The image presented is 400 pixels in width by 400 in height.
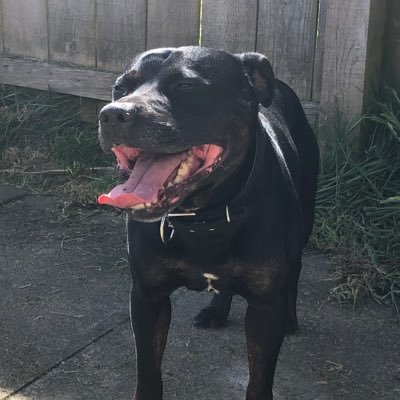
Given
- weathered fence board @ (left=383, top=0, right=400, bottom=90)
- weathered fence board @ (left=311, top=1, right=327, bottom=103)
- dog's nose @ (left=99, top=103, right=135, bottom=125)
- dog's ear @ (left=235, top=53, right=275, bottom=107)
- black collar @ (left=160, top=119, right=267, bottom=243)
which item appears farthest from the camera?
weathered fence board @ (left=311, top=1, right=327, bottom=103)

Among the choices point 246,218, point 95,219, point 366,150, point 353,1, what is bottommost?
point 95,219

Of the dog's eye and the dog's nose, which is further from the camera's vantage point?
the dog's eye

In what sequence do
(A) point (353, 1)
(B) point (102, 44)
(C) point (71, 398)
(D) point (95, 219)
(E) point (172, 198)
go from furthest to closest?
(B) point (102, 44) < (D) point (95, 219) < (A) point (353, 1) < (C) point (71, 398) < (E) point (172, 198)

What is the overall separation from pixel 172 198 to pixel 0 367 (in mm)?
1272

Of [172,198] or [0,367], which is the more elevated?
[172,198]

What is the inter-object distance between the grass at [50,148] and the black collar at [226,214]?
96.6 inches

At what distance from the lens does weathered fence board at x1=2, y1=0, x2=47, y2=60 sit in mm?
6273

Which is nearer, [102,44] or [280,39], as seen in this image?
[280,39]

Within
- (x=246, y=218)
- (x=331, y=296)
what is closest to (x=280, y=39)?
(x=331, y=296)

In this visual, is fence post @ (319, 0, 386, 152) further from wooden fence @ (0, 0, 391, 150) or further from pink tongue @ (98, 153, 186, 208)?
pink tongue @ (98, 153, 186, 208)

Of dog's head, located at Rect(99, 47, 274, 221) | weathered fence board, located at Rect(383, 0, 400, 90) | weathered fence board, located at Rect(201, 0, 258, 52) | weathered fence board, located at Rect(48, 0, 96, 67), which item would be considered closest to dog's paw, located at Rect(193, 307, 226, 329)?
dog's head, located at Rect(99, 47, 274, 221)

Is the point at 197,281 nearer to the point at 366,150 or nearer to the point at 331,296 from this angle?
the point at 331,296

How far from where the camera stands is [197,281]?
3059 millimetres

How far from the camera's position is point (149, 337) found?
3068 mm
